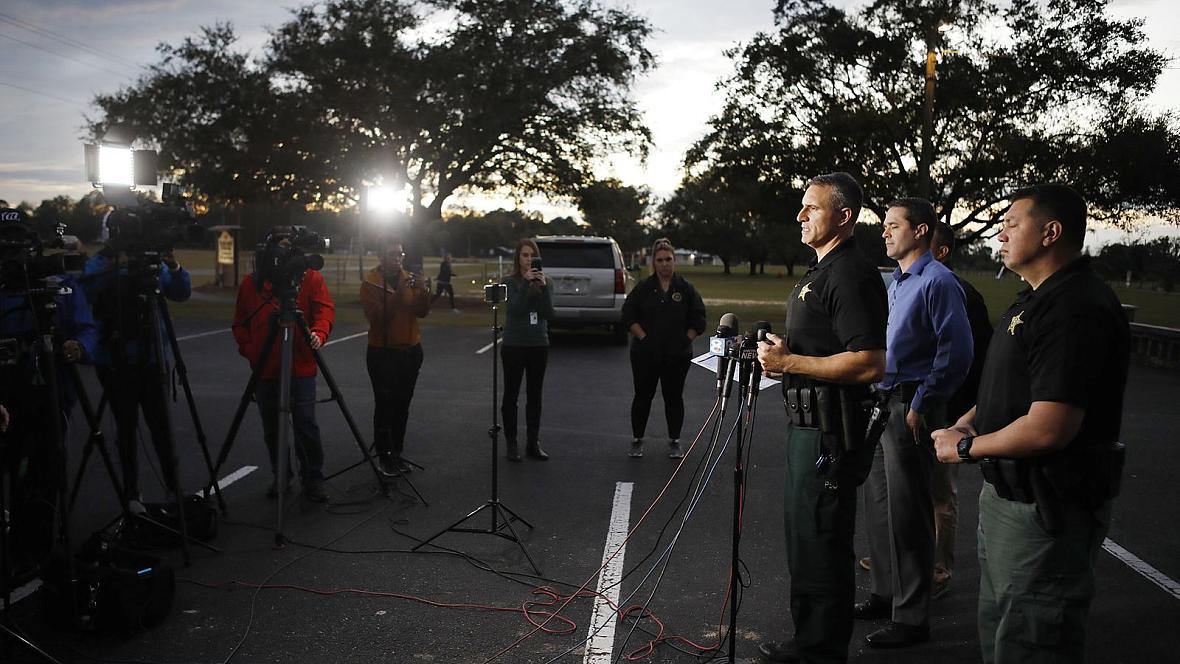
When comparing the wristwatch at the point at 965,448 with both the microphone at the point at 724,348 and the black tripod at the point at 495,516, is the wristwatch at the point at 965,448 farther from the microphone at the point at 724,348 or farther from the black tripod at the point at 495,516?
the black tripod at the point at 495,516

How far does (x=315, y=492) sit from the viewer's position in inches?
234

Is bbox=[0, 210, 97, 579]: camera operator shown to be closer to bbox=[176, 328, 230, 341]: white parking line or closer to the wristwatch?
the wristwatch

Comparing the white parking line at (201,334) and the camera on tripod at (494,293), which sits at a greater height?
the camera on tripod at (494,293)

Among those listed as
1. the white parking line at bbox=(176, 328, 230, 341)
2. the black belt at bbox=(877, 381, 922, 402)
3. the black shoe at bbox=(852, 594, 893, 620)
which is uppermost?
the black belt at bbox=(877, 381, 922, 402)

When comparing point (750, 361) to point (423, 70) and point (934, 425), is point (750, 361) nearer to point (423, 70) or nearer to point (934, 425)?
point (934, 425)

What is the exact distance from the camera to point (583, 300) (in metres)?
15.6

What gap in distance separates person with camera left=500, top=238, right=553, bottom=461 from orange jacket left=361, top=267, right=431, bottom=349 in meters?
0.80

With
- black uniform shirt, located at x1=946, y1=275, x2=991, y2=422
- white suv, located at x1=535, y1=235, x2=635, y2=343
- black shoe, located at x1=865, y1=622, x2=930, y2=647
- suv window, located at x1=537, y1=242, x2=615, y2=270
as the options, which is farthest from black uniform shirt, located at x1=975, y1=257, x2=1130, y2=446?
suv window, located at x1=537, y1=242, x2=615, y2=270

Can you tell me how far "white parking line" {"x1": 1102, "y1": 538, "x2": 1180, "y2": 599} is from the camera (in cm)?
456

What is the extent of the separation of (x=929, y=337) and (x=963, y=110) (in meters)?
19.5

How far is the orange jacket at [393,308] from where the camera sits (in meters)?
6.73

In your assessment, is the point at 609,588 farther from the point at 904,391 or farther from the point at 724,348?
the point at 904,391

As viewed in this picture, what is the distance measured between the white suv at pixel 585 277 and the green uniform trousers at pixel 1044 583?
42.4ft

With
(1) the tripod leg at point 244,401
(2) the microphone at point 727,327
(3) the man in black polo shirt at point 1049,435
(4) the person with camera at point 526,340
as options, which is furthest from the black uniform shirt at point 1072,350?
(4) the person with camera at point 526,340
